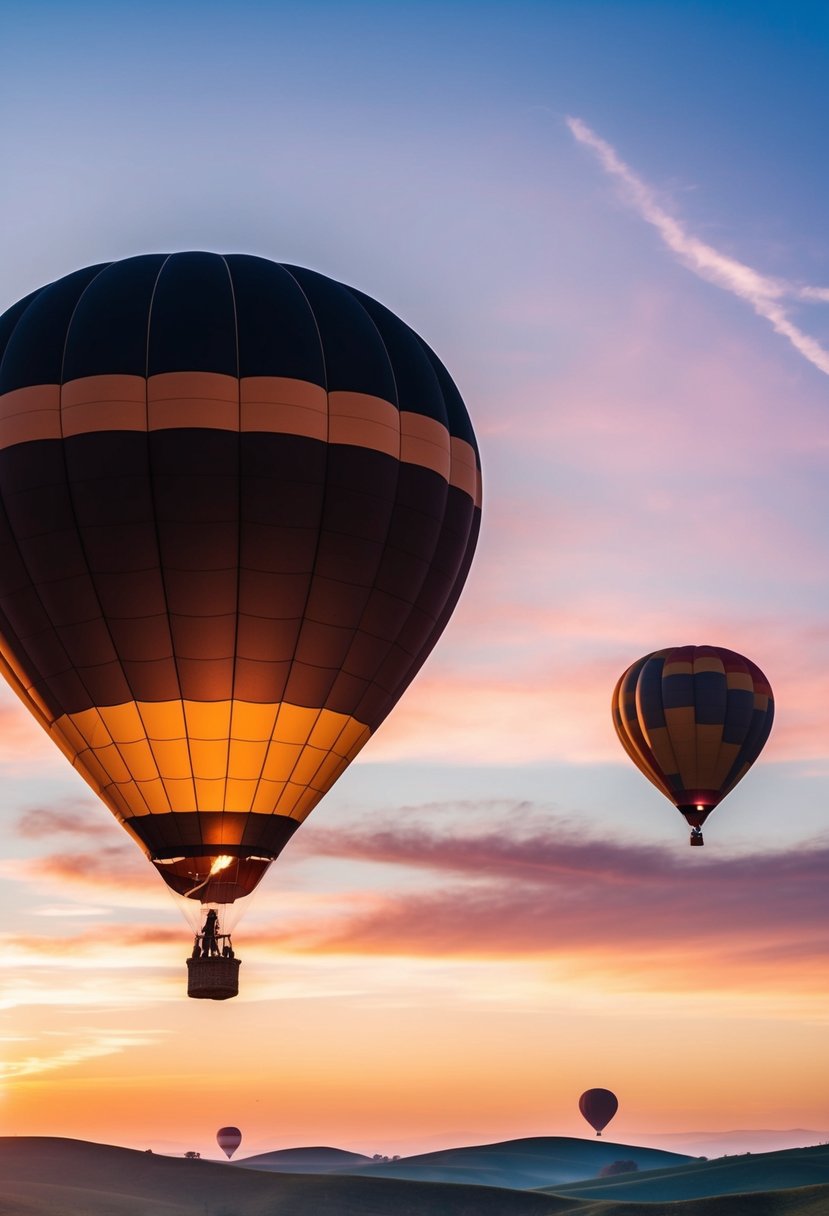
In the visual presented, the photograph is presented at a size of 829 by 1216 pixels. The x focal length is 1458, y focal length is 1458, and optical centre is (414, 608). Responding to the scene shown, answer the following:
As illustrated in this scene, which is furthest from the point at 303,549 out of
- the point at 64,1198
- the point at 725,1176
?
the point at 725,1176

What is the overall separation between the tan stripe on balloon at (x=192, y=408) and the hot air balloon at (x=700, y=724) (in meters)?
35.8

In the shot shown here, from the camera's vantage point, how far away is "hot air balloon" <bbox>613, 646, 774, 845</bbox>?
63438mm

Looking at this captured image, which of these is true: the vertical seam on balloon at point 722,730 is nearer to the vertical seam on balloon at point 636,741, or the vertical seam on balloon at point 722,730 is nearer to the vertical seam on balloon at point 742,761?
the vertical seam on balloon at point 742,761

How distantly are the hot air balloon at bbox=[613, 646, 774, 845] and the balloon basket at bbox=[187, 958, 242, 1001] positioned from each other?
37.0 meters

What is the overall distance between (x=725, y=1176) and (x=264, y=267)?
16045cm

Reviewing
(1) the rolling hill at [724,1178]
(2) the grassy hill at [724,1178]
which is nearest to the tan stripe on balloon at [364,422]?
(2) the grassy hill at [724,1178]

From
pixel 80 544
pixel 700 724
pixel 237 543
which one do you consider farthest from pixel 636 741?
pixel 80 544

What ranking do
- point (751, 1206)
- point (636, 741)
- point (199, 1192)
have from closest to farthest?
point (636, 741) → point (751, 1206) → point (199, 1192)

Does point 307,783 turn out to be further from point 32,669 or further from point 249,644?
point 32,669

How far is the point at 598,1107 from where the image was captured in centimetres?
16100

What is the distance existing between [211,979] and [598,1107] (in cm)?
14179

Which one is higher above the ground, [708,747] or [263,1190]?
[708,747]

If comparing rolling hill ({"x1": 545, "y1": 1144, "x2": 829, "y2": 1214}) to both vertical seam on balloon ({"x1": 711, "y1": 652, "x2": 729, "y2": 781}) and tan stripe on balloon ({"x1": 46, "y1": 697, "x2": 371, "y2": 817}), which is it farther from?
tan stripe on balloon ({"x1": 46, "y1": 697, "x2": 371, "y2": 817})

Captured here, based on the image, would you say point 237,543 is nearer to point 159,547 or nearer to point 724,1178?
point 159,547
